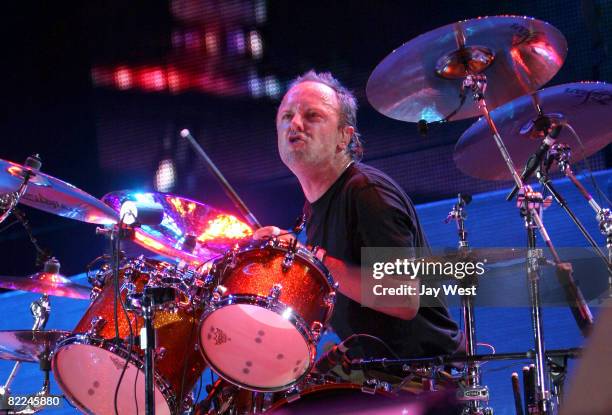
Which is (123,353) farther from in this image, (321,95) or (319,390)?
(321,95)

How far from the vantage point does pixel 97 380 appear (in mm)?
2100

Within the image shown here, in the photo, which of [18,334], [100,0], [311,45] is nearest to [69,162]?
[100,0]

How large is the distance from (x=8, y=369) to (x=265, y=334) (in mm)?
2702

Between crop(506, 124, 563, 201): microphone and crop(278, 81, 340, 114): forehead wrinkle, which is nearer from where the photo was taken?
crop(506, 124, 563, 201): microphone

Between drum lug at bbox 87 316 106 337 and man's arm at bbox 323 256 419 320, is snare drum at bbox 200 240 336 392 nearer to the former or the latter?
man's arm at bbox 323 256 419 320

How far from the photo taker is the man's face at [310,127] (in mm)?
2662

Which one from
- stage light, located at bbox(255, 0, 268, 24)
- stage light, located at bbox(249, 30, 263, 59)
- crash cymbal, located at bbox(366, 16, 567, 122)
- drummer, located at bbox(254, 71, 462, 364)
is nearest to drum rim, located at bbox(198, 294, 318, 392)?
drummer, located at bbox(254, 71, 462, 364)

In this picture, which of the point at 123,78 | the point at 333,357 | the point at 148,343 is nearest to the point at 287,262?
the point at 333,357

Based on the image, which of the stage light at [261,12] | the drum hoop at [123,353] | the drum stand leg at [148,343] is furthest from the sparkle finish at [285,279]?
the stage light at [261,12]

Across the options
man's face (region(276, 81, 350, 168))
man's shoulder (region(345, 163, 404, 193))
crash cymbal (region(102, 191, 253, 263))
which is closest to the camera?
man's shoulder (region(345, 163, 404, 193))

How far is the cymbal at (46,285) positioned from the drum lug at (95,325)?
96 cm

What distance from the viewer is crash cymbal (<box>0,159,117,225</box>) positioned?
2393mm

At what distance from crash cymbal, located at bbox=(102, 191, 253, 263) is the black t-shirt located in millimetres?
359

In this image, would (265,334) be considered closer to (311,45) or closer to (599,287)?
(599,287)
